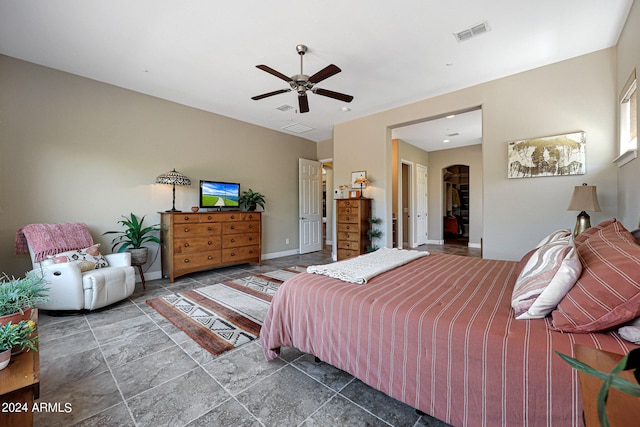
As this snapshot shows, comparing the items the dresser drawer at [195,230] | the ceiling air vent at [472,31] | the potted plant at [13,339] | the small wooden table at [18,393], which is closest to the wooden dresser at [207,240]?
the dresser drawer at [195,230]

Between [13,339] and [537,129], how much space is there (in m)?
4.89

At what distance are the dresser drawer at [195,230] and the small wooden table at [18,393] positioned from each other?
3.01 m

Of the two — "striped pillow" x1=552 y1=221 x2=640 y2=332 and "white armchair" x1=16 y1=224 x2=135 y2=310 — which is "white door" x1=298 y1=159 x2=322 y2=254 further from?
"striped pillow" x1=552 y1=221 x2=640 y2=332

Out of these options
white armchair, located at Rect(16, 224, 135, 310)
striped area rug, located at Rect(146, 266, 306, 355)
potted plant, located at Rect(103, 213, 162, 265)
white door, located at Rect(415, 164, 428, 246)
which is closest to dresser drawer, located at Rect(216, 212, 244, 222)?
potted plant, located at Rect(103, 213, 162, 265)

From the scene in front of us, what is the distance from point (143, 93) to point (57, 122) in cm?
115

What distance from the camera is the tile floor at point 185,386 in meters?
1.43

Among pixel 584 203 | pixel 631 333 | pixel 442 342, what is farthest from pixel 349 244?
pixel 631 333

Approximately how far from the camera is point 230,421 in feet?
4.63

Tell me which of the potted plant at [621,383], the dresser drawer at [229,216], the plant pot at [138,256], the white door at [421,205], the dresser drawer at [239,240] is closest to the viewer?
the potted plant at [621,383]

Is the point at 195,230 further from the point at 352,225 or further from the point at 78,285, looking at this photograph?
the point at 352,225

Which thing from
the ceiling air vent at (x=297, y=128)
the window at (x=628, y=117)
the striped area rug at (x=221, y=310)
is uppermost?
the ceiling air vent at (x=297, y=128)

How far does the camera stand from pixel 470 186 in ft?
23.2

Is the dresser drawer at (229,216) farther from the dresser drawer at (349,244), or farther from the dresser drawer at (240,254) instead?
the dresser drawer at (349,244)

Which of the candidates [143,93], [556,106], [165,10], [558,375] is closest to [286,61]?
[165,10]
